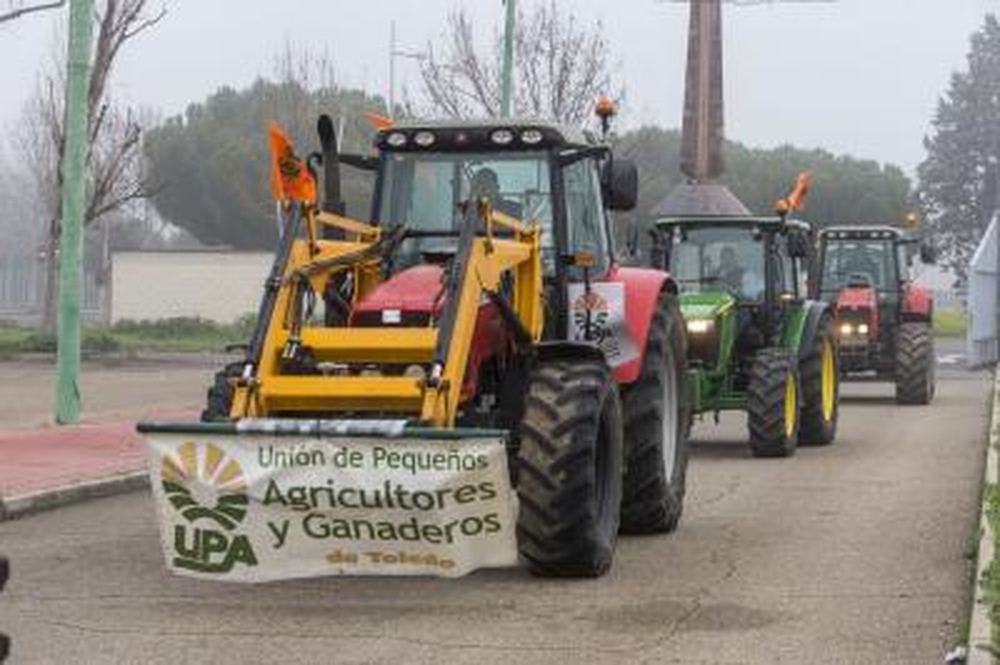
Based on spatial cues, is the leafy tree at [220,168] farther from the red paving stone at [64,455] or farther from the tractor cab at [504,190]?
the tractor cab at [504,190]

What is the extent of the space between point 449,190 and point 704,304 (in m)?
6.57

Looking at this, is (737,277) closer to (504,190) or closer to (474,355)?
(504,190)

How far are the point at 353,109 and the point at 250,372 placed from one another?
5233 cm

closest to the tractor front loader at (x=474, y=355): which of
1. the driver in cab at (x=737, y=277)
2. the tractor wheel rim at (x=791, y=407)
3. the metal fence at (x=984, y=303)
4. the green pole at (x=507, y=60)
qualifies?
the tractor wheel rim at (x=791, y=407)

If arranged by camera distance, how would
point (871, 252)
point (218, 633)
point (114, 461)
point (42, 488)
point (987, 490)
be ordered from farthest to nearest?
point (871, 252) < point (114, 461) < point (42, 488) < point (987, 490) < point (218, 633)

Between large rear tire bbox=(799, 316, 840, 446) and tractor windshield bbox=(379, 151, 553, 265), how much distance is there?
25.7ft

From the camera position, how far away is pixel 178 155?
72438 mm

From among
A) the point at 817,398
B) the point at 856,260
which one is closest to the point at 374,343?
the point at 817,398

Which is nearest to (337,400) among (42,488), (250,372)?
(250,372)

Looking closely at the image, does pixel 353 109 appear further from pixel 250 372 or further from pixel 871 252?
pixel 250 372

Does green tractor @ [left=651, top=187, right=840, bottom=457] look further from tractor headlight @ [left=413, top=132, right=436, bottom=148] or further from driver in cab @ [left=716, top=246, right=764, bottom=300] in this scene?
tractor headlight @ [left=413, top=132, right=436, bottom=148]

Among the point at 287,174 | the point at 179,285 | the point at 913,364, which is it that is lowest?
the point at 913,364

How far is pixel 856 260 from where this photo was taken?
26.7m

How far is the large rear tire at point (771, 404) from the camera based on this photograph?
17047 millimetres
